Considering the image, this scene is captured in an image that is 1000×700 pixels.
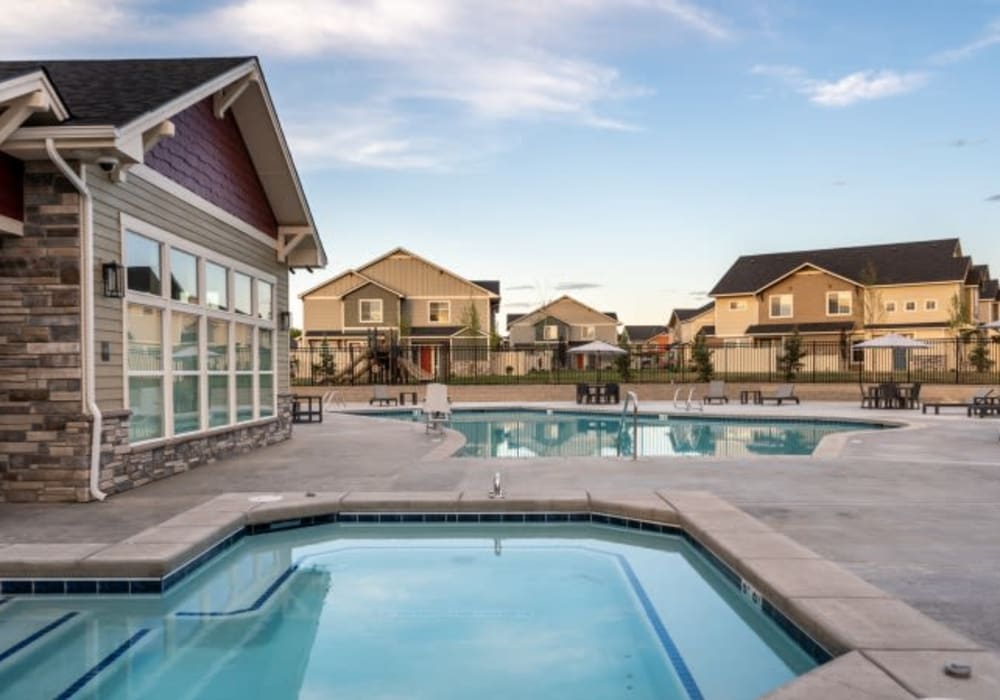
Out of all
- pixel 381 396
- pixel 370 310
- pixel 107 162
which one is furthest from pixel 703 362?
pixel 107 162

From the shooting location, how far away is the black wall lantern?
755cm

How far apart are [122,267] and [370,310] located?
3215 centimetres

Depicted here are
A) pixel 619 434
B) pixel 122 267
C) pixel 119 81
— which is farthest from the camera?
pixel 619 434

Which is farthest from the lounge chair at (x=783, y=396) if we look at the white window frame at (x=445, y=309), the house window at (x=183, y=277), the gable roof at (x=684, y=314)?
the gable roof at (x=684, y=314)

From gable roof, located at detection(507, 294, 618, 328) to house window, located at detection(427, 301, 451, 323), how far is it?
11428mm

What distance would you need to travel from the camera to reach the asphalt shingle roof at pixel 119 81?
719cm

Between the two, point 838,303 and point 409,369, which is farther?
point 838,303

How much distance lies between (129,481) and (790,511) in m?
6.77

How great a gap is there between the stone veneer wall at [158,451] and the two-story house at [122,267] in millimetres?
24

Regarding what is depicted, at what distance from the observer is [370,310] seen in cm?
3978

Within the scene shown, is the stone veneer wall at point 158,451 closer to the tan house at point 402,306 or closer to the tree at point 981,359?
the tan house at point 402,306

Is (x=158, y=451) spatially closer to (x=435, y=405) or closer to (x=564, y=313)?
(x=435, y=405)

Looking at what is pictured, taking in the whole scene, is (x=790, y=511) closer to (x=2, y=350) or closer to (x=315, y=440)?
(x=2, y=350)

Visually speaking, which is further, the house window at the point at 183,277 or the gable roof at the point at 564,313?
the gable roof at the point at 564,313
